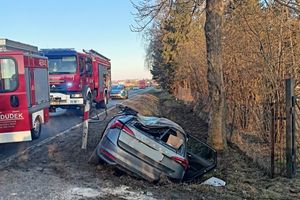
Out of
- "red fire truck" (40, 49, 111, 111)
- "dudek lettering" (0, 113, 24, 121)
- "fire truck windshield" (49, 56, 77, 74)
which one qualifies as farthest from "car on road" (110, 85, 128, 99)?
"dudek lettering" (0, 113, 24, 121)

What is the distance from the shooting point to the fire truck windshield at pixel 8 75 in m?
9.71

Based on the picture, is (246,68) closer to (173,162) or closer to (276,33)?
(276,33)

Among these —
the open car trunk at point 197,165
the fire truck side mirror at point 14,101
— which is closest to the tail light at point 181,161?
the open car trunk at point 197,165

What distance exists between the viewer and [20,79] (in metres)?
9.92

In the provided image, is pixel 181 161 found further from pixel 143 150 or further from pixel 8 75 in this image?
pixel 8 75

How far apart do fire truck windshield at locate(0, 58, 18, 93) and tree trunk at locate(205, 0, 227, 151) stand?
5207 mm

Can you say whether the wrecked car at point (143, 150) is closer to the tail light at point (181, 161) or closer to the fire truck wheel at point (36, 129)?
the tail light at point (181, 161)

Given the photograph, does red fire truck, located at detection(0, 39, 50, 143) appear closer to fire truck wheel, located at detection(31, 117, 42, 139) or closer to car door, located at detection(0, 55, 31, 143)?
car door, located at detection(0, 55, 31, 143)

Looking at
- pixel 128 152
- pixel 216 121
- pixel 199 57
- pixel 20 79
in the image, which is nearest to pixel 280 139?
pixel 216 121

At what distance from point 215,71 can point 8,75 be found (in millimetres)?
5488

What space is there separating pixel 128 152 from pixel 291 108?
138 inches

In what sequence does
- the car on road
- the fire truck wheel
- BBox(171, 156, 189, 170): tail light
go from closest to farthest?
BBox(171, 156, 189, 170): tail light
the fire truck wheel
the car on road

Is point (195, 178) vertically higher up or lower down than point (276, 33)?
lower down

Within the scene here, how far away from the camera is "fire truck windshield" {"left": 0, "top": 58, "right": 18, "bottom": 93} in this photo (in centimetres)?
971
